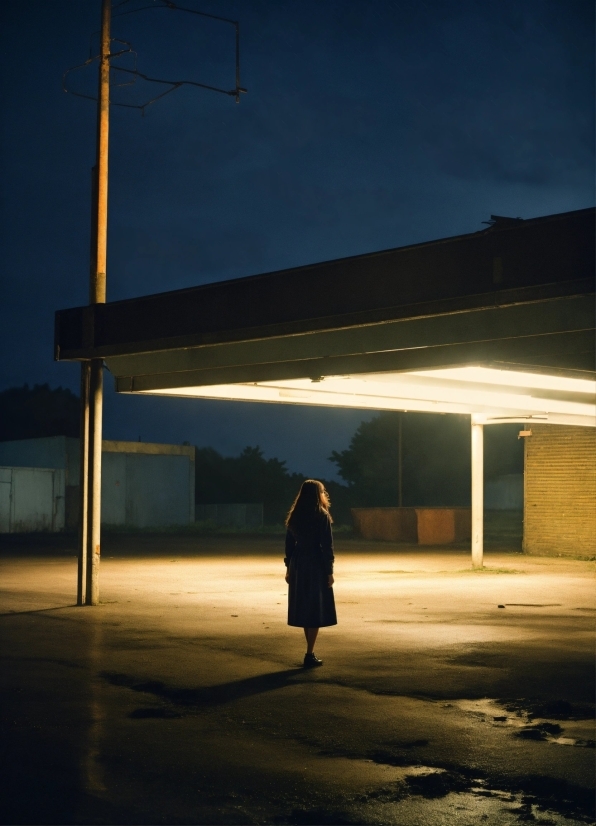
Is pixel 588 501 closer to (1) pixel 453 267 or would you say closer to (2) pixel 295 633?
(2) pixel 295 633

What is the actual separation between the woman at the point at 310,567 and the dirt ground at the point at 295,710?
490mm

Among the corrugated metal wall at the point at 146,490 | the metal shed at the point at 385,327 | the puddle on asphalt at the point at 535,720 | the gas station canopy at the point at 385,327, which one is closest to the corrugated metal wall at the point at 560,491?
the metal shed at the point at 385,327

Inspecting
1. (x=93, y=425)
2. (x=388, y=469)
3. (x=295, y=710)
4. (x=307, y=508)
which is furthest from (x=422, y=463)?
(x=295, y=710)

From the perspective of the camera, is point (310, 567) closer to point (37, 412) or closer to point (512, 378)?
point (512, 378)


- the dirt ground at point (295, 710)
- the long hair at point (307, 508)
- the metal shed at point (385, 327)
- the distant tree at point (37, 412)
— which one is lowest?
the dirt ground at point (295, 710)

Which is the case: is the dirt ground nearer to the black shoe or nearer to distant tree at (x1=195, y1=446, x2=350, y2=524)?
the black shoe

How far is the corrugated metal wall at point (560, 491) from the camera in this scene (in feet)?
86.8

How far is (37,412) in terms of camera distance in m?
98.0

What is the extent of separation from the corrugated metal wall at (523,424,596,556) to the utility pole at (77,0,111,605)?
1454 centimetres

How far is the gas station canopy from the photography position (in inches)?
399

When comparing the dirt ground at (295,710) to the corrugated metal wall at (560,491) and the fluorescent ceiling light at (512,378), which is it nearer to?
the fluorescent ceiling light at (512,378)

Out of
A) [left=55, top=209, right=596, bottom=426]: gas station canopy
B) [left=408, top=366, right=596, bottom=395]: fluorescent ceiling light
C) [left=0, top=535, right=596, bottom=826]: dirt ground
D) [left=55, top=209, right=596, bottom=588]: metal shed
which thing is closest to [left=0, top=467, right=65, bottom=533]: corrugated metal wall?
[left=0, top=535, right=596, bottom=826]: dirt ground

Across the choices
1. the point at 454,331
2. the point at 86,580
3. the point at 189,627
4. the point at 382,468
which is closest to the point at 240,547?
the point at 86,580

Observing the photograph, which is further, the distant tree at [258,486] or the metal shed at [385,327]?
the distant tree at [258,486]
